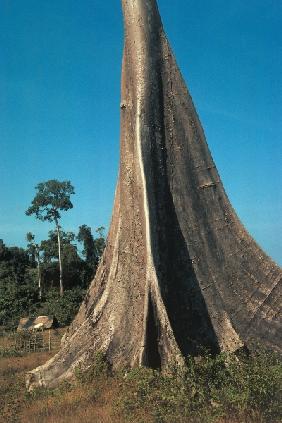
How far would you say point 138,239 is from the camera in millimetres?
8320

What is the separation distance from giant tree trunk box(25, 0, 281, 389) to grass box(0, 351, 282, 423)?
1.67ft

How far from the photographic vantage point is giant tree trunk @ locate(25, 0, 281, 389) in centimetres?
764

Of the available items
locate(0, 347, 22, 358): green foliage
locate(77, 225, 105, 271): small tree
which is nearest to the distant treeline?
locate(77, 225, 105, 271): small tree

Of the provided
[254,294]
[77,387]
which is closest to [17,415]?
[77,387]

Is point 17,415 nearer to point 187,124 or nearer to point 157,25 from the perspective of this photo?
point 187,124

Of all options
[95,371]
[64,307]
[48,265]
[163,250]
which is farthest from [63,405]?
[48,265]

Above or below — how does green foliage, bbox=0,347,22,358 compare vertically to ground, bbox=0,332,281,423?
above

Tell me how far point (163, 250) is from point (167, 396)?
2532 mm

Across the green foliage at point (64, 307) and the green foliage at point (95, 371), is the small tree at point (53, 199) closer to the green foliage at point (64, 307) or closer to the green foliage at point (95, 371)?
the green foliage at point (64, 307)

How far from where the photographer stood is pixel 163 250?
7.77 metres

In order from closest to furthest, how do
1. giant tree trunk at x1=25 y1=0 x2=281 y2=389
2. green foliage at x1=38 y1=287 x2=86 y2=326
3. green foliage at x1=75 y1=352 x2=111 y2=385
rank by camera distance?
green foliage at x1=75 y1=352 x2=111 y2=385
giant tree trunk at x1=25 y1=0 x2=281 y2=389
green foliage at x1=38 y1=287 x2=86 y2=326

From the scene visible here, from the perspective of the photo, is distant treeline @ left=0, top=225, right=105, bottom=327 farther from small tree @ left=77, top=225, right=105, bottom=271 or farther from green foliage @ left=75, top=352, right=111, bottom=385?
green foliage @ left=75, top=352, right=111, bottom=385

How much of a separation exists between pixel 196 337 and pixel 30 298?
22608 millimetres

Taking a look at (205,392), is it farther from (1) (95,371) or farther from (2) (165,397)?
(1) (95,371)
